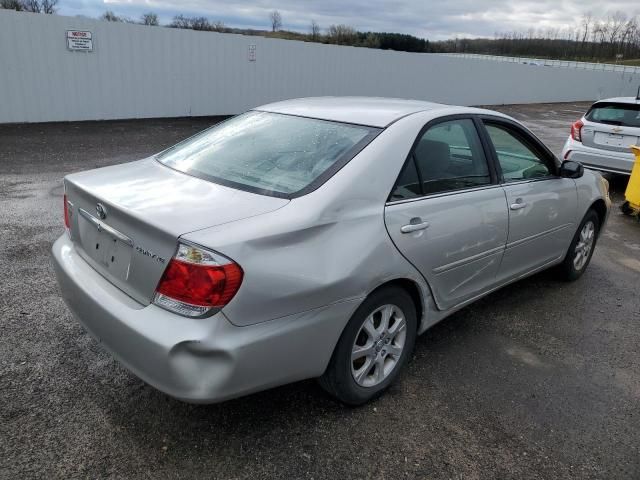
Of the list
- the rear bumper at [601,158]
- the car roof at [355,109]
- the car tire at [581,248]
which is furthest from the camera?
the rear bumper at [601,158]

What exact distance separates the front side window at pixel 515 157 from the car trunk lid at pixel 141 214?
6.30ft

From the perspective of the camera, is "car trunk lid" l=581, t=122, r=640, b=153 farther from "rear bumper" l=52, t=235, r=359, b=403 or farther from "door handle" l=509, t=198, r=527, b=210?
"rear bumper" l=52, t=235, r=359, b=403

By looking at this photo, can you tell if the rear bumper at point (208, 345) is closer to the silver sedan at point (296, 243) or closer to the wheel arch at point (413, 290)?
the silver sedan at point (296, 243)

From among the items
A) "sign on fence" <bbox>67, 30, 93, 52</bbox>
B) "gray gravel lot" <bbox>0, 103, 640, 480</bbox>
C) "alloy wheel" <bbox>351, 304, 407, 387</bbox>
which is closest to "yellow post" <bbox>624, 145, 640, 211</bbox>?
"gray gravel lot" <bbox>0, 103, 640, 480</bbox>

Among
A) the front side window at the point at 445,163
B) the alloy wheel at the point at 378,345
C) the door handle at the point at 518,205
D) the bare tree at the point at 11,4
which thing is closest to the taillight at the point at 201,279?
the alloy wheel at the point at 378,345

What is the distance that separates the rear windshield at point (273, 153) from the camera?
2.72 meters

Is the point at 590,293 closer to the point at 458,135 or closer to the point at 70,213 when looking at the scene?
the point at 458,135

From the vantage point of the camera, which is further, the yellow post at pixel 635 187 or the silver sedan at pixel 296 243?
the yellow post at pixel 635 187

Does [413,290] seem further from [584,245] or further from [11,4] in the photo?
[11,4]

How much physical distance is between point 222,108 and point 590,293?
505 inches

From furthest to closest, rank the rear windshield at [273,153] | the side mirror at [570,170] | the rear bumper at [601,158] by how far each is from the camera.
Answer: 1. the rear bumper at [601,158]
2. the side mirror at [570,170]
3. the rear windshield at [273,153]

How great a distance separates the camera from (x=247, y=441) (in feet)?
8.41

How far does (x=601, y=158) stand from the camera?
8.43 meters

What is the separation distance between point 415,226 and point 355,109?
0.94 m
